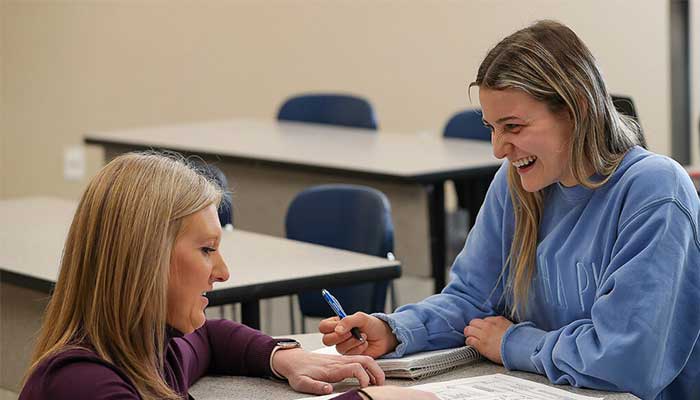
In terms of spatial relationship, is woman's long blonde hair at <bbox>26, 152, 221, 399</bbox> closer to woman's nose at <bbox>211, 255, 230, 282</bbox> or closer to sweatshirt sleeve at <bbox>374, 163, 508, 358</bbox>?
woman's nose at <bbox>211, 255, 230, 282</bbox>

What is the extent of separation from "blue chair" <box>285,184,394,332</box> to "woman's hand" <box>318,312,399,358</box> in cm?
134

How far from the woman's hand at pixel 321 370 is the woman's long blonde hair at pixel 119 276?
298 millimetres

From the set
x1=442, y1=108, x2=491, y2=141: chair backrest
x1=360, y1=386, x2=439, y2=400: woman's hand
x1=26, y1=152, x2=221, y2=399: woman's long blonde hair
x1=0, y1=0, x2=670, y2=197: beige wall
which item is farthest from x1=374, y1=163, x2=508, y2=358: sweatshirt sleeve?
x1=0, y1=0, x2=670, y2=197: beige wall

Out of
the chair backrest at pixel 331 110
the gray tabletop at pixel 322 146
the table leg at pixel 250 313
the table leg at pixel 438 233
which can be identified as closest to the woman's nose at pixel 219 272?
the table leg at pixel 250 313

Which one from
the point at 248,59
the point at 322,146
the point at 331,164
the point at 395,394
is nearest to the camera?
the point at 395,394

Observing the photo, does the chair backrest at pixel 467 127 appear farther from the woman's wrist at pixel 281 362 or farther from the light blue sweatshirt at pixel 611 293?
the woman's wrist at pixel 281 362

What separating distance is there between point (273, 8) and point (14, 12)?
1.50 meters

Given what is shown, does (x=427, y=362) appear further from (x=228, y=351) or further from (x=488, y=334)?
(x=228, y=351)

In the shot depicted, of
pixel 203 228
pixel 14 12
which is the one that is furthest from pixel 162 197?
pixel 14 12

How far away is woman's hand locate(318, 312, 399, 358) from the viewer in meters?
1.86

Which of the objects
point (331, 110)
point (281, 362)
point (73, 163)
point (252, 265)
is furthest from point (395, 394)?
point (73, 163)

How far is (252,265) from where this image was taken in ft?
9.36

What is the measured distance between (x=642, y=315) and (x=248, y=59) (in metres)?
5.40

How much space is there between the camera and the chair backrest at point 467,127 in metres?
4.89
